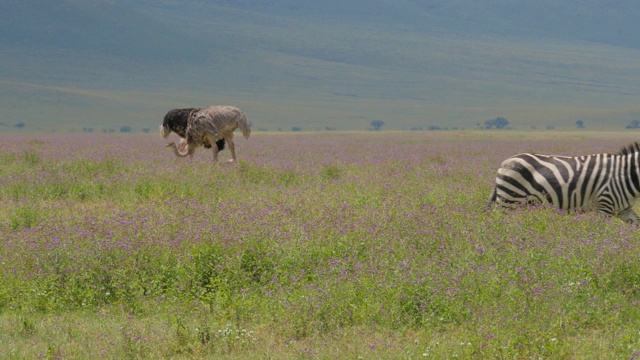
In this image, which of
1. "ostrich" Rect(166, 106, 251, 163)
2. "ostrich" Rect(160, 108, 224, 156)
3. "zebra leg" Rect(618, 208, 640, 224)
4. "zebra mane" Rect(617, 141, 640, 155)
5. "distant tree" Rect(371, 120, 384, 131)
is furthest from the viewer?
"distant tree" Rect(371, 120, 384, 131)

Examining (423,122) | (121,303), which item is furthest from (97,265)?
(423,122)

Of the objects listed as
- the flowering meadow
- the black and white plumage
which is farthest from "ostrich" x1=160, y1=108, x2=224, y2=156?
the flowering meadow

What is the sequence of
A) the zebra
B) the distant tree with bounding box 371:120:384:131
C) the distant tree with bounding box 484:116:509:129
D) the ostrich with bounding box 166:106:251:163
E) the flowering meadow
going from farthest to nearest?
the distant tree with bounding box 371:120:384:131
the distant tree with bounding box 484:116:509:129
the ostrich with bounding box 166:106:251:163
the zebra
the flowering meadow

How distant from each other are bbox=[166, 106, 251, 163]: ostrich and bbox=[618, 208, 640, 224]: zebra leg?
35.2ft

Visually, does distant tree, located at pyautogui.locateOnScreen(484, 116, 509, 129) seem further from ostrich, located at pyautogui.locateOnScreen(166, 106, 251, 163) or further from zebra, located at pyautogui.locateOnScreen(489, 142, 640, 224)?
zebra, located at pyautogui.locateOnScreen(489, 142, 640, 224)

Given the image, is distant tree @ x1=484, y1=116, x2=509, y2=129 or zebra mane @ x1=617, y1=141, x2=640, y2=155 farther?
distant tree @ x1=484, y1=116, x2=509, y2=129

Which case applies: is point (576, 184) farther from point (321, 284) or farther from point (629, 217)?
point (321, 284)

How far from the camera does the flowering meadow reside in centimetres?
756

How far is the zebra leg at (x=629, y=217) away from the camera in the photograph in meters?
12.2

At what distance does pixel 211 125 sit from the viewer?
21.1 metres

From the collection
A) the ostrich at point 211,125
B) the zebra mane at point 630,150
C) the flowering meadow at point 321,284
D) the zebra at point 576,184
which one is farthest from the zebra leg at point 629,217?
the ostrich at point 211,125

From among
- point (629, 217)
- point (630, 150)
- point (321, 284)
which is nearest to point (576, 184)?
point (629, 217)

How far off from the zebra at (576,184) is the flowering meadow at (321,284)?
51 centimetres

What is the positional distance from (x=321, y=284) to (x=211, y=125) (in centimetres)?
1282
